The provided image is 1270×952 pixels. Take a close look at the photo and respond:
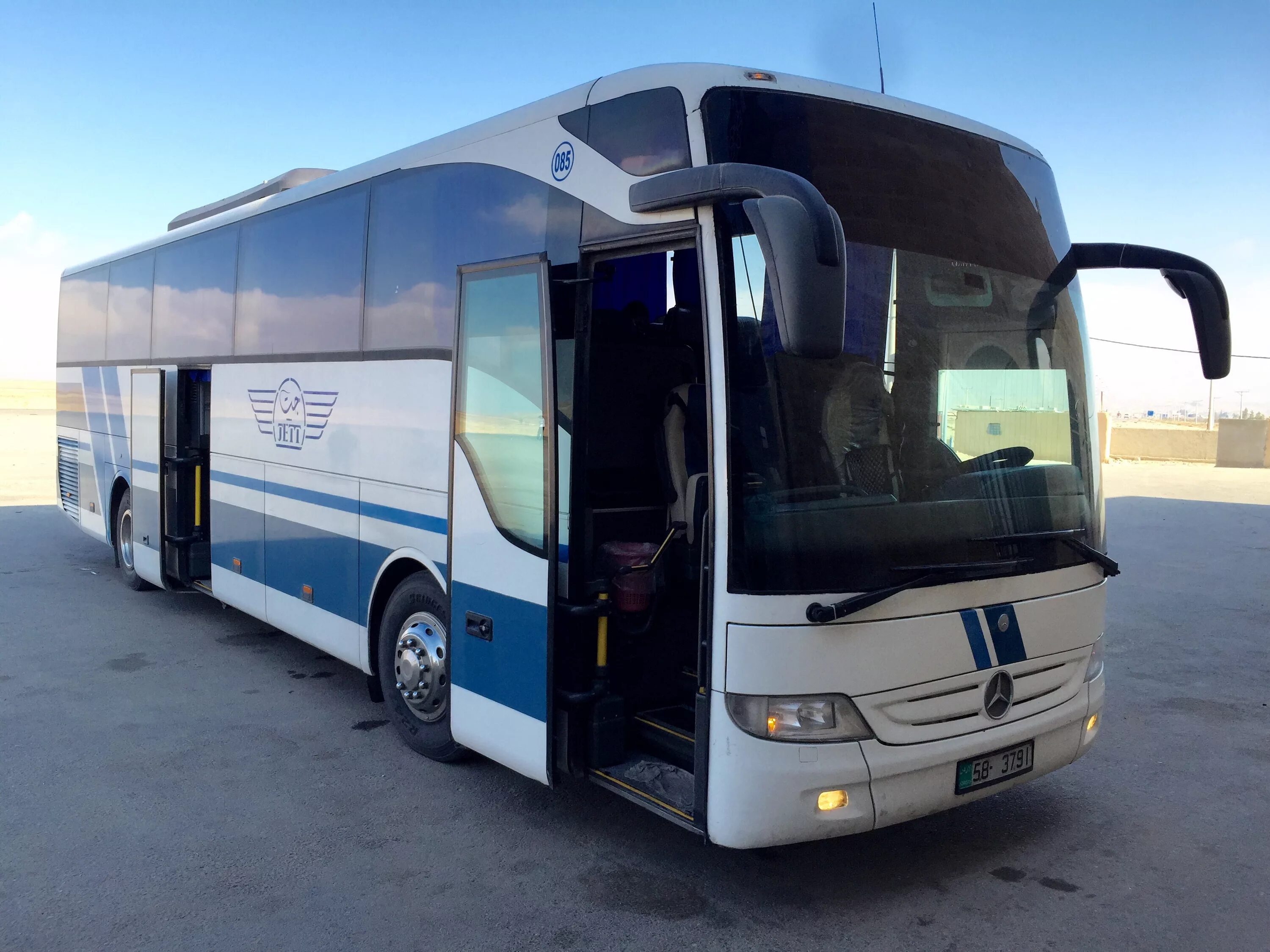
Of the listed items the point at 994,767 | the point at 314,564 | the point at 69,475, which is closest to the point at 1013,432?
the point at 994,767

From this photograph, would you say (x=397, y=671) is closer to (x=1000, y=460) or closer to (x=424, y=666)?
(x=424, y=666)

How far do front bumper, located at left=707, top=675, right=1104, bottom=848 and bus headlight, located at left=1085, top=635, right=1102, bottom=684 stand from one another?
1.03 metres

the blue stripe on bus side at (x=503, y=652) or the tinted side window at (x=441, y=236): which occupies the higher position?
the tinted side window at (x=441, y=236)

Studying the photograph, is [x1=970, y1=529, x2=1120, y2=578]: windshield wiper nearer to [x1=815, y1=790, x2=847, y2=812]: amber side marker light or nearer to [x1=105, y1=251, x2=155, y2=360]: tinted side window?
[x1=815, y1=790, x2=847, y2=812]: amber side marker light

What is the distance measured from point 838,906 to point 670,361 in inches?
106

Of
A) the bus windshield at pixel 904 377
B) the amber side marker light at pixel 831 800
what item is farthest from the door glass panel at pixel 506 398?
the amber side marker light at pixel 831 800

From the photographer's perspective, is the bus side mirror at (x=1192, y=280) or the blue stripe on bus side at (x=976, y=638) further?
the bus side mirror at (x=1192, y=280)

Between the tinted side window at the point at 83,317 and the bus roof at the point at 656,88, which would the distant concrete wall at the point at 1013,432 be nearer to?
the bus roof at the point at 656,88

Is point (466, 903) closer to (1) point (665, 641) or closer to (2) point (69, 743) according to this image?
(1) point (665, 641)

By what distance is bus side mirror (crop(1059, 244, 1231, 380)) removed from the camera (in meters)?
4.54

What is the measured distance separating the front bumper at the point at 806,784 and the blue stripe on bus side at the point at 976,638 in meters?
0.35

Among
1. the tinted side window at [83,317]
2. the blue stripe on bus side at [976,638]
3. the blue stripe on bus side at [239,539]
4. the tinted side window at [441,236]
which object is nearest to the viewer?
the blue stripe on bus side at [976,638]

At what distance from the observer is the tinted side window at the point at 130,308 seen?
30.5 feet

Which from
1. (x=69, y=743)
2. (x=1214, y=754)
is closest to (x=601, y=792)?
(x=69, y=743)
